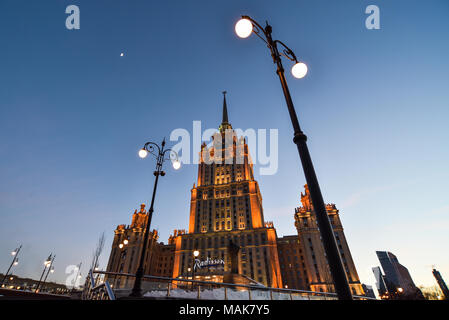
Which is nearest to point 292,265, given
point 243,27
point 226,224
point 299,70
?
point 226,224

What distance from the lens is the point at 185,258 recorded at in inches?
3105

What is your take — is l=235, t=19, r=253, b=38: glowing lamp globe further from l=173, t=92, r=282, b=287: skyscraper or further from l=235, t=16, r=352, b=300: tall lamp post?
l=173, t=92, r=282, b=287: skyscraper

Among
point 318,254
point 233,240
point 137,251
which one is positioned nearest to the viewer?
point 318,254

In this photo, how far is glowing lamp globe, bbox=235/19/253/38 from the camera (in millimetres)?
6173

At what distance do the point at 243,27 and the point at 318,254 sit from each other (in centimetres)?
→ 8032

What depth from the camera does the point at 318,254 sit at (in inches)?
2808

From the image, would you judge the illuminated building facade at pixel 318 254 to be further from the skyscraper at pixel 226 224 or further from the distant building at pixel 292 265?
the distant building at pixel 292 265

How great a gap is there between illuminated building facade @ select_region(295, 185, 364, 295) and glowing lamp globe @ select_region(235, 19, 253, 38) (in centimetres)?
7573

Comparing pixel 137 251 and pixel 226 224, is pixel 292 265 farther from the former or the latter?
pixel 137 251
